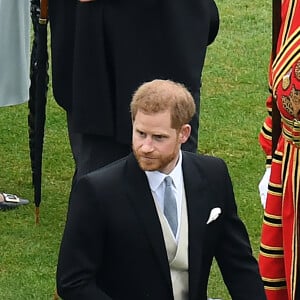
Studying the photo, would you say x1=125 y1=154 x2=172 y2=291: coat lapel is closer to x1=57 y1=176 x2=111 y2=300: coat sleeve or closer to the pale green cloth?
x1=57 y1=176 x2=111 y2=300: coat sleeve

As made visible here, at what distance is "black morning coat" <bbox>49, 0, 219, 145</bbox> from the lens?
18.3 feet

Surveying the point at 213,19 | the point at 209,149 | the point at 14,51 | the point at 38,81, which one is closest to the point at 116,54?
the point at 213,19

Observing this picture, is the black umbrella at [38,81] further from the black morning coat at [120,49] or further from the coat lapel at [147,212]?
the coat lapel at [147,212]

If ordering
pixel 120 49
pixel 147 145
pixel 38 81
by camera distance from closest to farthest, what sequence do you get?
1. pixel 147 145
2. pixel 120 49
3. pixel 38 81

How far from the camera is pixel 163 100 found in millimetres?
4145

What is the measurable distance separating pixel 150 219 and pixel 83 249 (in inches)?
9.3

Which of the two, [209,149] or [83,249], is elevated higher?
[83,249]

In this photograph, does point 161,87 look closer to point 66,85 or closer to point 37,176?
point 66,85

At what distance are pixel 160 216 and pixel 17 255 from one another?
2766 mm

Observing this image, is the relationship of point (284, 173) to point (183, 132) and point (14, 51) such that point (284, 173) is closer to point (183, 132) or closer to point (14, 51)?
point (183, 132)

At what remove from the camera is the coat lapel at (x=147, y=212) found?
4.18 m

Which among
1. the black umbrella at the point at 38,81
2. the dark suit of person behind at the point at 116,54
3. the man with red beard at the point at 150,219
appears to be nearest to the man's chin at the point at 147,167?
the man with red beard at the point at 150,219

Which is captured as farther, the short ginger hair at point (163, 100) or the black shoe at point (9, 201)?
the black shoe at point (9, 201)

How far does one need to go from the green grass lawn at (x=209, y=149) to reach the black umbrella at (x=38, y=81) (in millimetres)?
232
